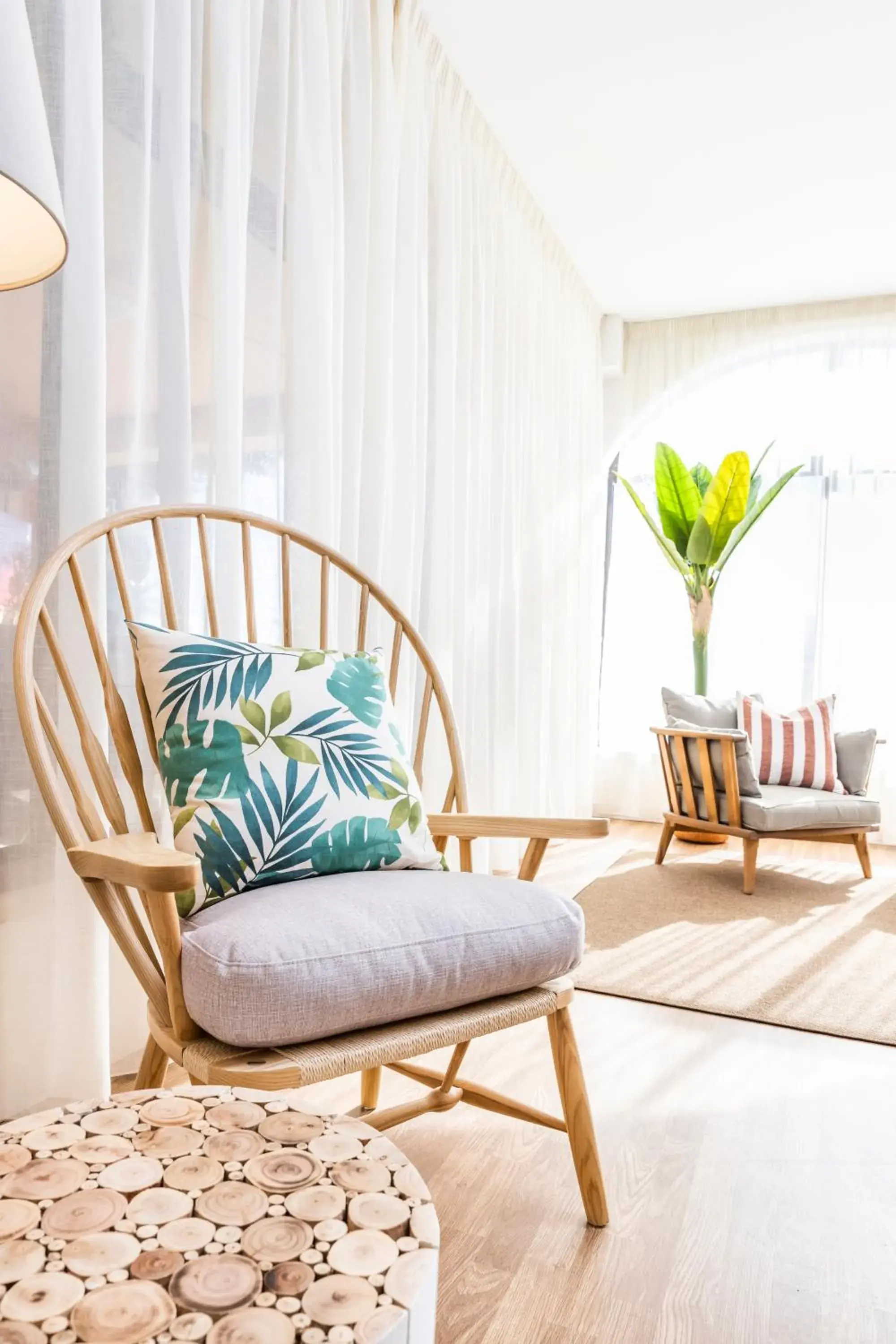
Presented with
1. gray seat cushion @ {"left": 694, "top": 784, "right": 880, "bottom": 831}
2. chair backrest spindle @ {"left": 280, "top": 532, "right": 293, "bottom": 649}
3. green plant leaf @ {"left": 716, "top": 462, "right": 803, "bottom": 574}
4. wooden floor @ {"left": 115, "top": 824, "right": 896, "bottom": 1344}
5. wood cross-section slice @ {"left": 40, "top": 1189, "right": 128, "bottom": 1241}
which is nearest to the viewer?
wood cross-section slice @ {"left": 40, "top": 1189, "right": 128, "bottom": 1241}

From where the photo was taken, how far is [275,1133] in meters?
0.78

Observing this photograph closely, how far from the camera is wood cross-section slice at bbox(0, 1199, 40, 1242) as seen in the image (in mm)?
626

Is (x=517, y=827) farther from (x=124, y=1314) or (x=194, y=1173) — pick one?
(x=124, y=1314)

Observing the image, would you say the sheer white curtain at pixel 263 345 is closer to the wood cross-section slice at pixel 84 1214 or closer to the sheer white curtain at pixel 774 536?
the wood cross-section slice at pixel 84 1214

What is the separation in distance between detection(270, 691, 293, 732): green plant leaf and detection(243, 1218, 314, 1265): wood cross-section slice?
2.61 ft

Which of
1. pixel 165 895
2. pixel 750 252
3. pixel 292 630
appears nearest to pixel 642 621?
pixel 750 252

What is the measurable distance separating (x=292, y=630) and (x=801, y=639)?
3564 millimetres

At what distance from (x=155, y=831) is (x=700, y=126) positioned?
3.07 m

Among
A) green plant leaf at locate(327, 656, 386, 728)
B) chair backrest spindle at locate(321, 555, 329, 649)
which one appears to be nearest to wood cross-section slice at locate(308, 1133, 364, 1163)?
green plant leaf at locate(327, 656, 386, 728)

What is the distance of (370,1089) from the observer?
5.66 feet

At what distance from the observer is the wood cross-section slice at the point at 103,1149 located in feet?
2.39

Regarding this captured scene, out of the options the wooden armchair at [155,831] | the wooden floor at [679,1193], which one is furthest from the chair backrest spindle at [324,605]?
the wooden floor at [679,1193]

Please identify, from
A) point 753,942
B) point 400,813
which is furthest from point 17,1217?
point 753,942

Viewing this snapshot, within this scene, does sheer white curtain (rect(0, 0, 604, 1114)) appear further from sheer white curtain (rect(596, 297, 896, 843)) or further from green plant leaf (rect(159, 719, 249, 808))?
sheer white curtain (rect(596, 297, 896, 843))
